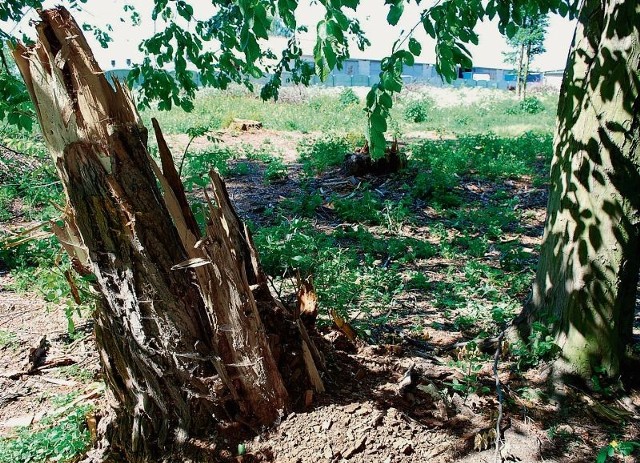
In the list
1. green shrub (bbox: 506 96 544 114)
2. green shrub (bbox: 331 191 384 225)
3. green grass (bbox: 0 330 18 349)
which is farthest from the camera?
green shrub (bbox: 506 96 544 114)

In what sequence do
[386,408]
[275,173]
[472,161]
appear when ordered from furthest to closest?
[472,161], [275,173], [386,408]

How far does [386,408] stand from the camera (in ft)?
9.06

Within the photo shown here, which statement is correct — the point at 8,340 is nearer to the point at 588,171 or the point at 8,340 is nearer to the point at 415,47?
the point at 415,47

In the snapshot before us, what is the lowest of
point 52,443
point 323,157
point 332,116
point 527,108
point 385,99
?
point 527,108

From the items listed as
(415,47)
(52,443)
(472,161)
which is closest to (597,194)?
(415,47)

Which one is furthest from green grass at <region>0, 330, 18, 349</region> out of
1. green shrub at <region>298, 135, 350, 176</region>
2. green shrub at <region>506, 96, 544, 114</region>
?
green shrub at <region>506, 96, 544, 114</region>

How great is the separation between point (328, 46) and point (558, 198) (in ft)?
5.93

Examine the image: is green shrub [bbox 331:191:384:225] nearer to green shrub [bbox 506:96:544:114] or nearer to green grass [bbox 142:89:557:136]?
green grass [bbox 142:89:557:136]

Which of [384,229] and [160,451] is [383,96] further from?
[384,229]

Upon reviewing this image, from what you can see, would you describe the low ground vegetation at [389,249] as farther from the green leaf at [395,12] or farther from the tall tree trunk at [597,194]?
the green leaf at [395,12]

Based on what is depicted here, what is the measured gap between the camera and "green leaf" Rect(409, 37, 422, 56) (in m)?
2.24

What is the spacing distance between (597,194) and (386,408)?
1.61 meters

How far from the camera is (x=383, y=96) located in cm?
225

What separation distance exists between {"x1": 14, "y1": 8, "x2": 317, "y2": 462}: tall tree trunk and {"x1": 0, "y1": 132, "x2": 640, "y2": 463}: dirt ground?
197 millimetres
